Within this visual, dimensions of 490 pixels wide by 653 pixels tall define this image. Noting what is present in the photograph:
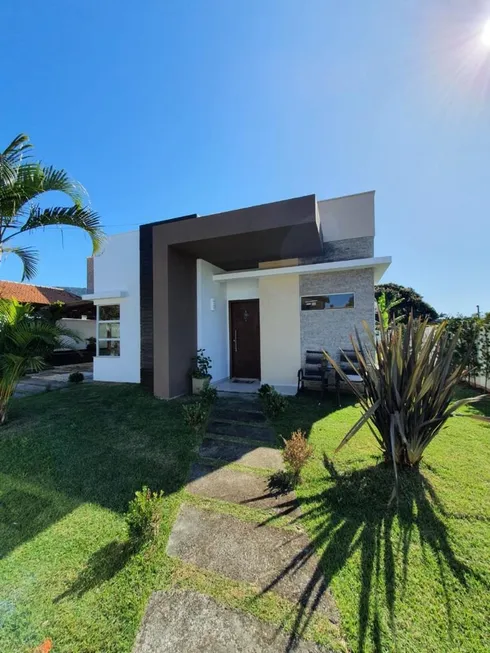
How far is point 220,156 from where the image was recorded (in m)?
9.62

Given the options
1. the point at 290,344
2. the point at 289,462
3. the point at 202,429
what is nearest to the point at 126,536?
the point at 289,462

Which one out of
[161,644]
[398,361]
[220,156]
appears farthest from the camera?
[220,156]

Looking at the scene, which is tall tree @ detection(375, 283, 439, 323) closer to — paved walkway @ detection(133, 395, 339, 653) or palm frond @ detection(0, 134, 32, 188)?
paved walkway @ detection(133, 395, 339, 653)

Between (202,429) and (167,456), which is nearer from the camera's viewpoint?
(167,456)

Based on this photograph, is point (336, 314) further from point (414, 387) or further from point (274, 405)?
point (414, 387)

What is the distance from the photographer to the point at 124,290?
9.96 m

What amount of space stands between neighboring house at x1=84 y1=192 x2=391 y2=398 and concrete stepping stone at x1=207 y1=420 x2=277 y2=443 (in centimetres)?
233

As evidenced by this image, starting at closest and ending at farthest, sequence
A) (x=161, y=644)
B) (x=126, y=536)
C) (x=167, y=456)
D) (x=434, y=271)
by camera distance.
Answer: (x=161, y=644), (x=126, y=536), (x=167, y=456), (x=434, y=271)

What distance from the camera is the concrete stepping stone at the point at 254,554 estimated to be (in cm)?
222

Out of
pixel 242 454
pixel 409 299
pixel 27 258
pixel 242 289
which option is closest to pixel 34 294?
pixel 27 258

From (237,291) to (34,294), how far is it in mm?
15032

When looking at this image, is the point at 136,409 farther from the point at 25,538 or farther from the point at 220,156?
the point at 220,156

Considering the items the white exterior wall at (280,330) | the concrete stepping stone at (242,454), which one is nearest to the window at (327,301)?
the white exterior wall at (280,330)

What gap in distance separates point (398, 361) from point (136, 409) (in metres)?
5.70
